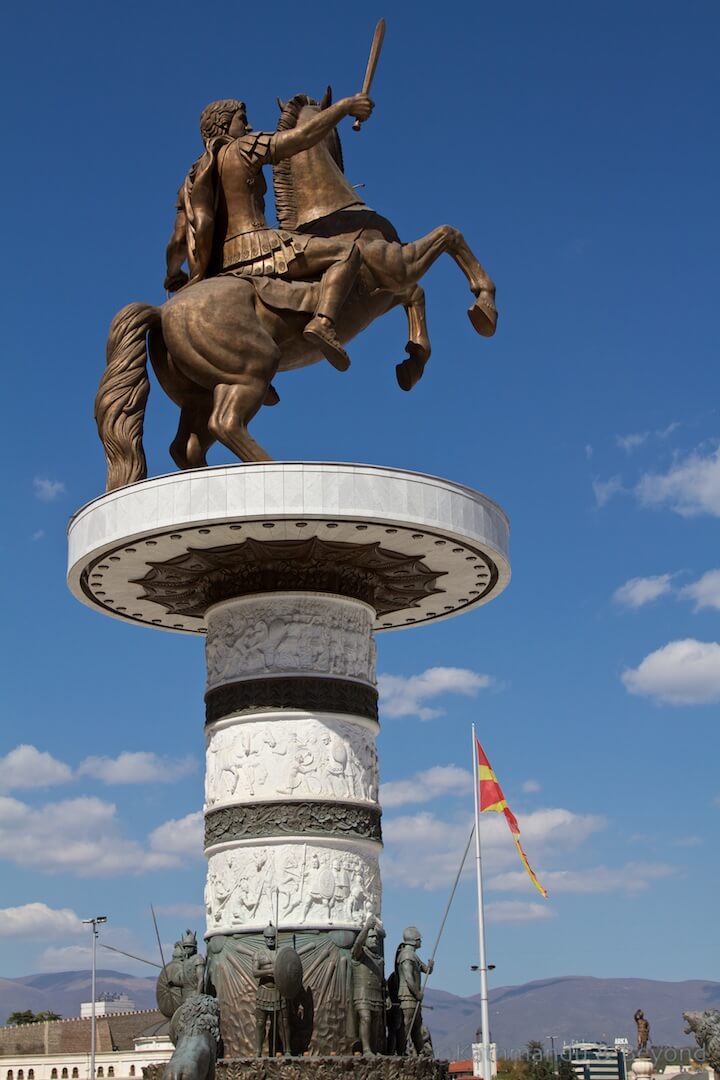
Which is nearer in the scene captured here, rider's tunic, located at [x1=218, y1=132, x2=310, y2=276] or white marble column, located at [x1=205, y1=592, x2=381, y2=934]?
white marble column, located at [x1=205, y1=592, x2=381, y2=934]

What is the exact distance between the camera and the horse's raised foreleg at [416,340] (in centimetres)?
1875

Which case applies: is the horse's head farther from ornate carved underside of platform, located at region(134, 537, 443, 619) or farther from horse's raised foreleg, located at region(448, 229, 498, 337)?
ornate carved underside of platform, located at region(134, 537, 443, 619)

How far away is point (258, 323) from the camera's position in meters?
17.0

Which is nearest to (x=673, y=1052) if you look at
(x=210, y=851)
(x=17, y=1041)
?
(x=17, y=1041)

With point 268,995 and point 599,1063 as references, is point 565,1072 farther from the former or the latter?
point 268,995

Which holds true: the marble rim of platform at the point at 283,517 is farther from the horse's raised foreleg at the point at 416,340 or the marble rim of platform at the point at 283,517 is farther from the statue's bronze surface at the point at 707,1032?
the statue's bronze surface at the point at 707,1032

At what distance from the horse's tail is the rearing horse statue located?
11mm

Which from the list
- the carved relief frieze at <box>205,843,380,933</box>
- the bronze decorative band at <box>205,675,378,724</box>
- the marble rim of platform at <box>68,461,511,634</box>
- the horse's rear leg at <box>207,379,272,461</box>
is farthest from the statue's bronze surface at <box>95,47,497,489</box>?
the carved relief frieze at <box>205,843,380,933</box>

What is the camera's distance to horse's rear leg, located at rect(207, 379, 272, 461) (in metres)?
16.4

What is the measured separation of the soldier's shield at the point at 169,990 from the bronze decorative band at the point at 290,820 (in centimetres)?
141

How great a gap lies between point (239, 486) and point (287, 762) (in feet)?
9.89

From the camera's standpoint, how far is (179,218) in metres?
18.3

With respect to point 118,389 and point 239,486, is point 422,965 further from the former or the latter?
point 118,389

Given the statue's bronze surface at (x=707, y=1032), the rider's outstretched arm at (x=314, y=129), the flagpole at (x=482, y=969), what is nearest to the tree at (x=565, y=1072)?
the flagpole at (x=482, y=969)
